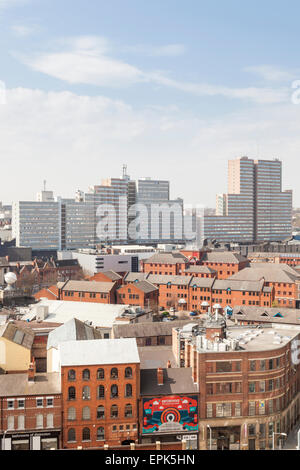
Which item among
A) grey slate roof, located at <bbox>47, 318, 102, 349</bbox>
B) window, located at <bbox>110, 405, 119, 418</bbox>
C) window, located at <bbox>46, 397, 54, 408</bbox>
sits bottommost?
window, located at <bbox>110, 405, 119, 418</bbox>

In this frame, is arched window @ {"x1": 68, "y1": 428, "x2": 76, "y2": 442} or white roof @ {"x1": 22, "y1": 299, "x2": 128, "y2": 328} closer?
arched window @ {"x1": 68, "y1": 428, "x2": 76, "y2": 442}

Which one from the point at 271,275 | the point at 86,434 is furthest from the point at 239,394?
the point at 271,275

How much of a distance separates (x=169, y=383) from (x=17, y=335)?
18515mm

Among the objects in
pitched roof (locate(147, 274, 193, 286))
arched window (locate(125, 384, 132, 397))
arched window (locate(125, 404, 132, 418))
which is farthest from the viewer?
pitched roof (locate(147, 274, 193, 286))

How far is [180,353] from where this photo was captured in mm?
47000

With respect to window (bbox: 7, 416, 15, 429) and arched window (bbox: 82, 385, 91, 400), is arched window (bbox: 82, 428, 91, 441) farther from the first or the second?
window (bbox: 7, 416, 15, 429)

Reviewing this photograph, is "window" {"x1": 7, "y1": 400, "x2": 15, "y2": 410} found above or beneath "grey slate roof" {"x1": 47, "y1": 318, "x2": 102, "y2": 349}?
beneath

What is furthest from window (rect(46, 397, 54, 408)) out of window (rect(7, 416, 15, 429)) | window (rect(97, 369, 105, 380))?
window (rect(97, 369, 105, 380))

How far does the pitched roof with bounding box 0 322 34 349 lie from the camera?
49684 millimetres

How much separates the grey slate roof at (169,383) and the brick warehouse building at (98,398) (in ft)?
4.98

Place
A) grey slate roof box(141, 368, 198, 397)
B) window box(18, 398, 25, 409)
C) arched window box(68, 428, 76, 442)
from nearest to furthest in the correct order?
1. window box(18, 398, 25, 409)
2. arched window box(68, 428, 76, 442)
3. grey slate roof box(141, 368, 198, 397)

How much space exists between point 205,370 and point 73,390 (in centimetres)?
1098

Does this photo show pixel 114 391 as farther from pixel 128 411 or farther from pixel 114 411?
pixel 128 411

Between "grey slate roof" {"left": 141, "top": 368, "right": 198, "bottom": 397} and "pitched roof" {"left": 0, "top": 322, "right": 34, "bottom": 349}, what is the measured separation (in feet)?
46.8
